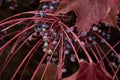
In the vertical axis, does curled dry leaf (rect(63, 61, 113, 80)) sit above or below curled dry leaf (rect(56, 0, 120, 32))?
below

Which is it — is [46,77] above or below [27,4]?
below

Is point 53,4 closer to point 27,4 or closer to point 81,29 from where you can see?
point 81,29

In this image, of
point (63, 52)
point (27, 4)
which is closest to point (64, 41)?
point (63, 52)

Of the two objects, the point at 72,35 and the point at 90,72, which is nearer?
the point at 90,72
